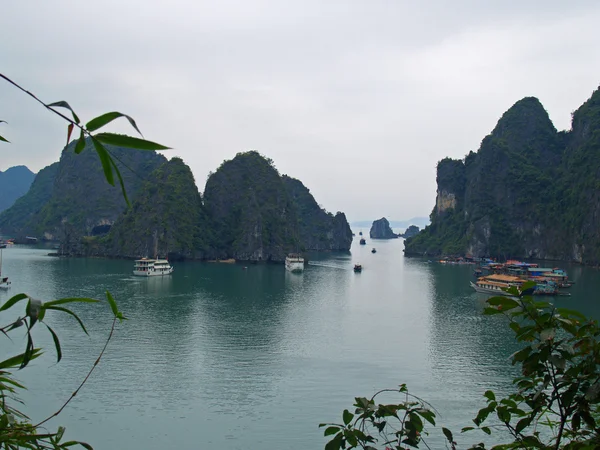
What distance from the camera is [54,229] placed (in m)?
103

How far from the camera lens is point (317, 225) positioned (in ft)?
385

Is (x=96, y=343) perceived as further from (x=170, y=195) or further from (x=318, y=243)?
(x=318, y=243)

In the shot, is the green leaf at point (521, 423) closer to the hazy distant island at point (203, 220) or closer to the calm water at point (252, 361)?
the calm water at point (252, 361)

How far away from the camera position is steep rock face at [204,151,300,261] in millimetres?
72125

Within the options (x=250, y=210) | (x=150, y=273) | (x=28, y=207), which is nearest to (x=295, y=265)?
(x=150, y=273)

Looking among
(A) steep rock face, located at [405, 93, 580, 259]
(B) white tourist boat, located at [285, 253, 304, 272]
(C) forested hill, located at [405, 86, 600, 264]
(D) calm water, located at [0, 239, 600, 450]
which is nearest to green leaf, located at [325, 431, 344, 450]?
(D) calm water, located at [0, 239, 600, 450]

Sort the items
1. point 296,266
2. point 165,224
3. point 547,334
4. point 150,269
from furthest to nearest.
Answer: point 165,224 → point 296,266 → point 150,269 → point 547,334

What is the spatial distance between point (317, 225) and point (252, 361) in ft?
321

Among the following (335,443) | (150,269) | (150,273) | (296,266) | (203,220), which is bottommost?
(150,273)

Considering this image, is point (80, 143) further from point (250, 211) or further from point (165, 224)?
point (250, 211)

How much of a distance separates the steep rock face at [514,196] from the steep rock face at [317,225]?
79.1 feet

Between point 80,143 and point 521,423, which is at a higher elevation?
point 80,143

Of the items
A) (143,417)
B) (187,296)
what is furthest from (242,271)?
(143,417)

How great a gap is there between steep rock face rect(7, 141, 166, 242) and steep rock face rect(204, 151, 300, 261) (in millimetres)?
26828
